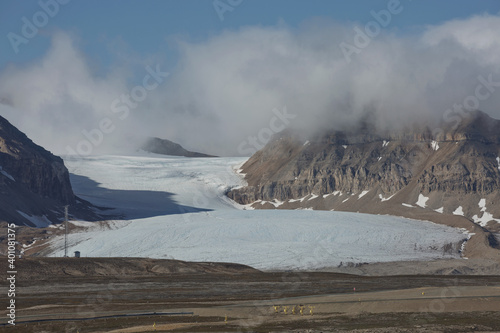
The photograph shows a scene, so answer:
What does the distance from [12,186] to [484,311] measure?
437 ft

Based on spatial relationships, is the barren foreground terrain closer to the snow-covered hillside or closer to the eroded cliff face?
the snow-covered hillside

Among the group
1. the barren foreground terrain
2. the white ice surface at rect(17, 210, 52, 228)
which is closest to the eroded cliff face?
the white ice surface at rect(17, 210, 52, 228)

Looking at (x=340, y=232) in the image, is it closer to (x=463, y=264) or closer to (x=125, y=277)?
(x=463, y=264)

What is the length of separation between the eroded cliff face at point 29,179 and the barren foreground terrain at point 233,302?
6811 centimetres

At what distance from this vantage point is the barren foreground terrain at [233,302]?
50812 millimetres

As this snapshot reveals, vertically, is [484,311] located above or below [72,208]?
below

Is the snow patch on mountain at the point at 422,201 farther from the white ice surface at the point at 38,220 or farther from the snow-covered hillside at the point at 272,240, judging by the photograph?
the white ice surface at the point at 38,220

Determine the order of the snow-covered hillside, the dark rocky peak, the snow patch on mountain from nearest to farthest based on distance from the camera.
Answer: the snow-covered hillside < the dark rocky peak < the snow patch on mountain

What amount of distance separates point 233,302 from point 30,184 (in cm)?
13268

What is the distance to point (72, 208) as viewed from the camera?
602ft

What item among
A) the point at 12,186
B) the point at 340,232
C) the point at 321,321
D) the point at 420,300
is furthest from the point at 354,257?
the point at 12,186

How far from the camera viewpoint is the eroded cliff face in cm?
16150

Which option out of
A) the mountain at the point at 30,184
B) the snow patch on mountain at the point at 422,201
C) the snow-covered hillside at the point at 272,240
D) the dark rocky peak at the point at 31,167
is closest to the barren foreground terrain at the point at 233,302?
the snow-covered hillside at the point at 272,240

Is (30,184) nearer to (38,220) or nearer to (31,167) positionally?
(31,167)
